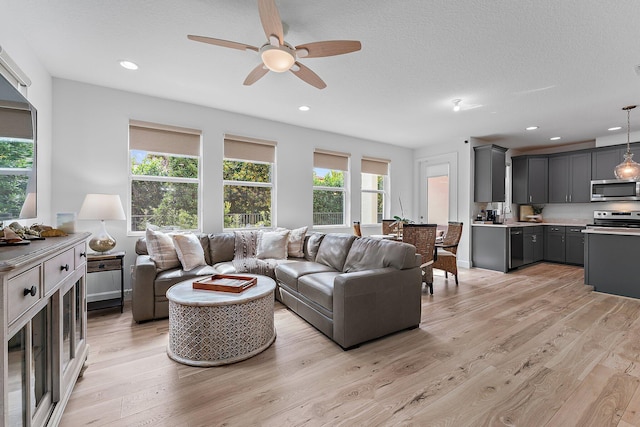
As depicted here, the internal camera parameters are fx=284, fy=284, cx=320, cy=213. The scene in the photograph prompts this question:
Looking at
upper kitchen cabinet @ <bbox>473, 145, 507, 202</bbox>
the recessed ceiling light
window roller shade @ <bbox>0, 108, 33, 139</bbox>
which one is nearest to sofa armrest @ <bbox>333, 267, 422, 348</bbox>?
window roller shade @ <bbox>0, 108, 33, 139</bbox>

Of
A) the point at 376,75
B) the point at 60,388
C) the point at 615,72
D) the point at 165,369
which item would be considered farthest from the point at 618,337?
the point at 60,388

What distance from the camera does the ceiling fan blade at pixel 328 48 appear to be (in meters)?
1.99

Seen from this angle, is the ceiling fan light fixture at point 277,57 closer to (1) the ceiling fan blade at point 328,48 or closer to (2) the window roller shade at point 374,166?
(1) the ceiling fan blade at point 328,48

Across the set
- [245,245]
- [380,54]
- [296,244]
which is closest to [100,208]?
[245,245]

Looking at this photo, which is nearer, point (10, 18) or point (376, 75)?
point (10, 18)

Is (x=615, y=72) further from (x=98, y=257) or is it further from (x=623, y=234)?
(x=98, y=257)

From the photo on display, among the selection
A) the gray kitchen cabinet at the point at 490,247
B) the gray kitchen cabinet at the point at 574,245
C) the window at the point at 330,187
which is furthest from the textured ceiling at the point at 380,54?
the gray kitchen cabinet at the point at 574,245

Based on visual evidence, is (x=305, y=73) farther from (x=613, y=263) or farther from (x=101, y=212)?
(x=613, y=263)

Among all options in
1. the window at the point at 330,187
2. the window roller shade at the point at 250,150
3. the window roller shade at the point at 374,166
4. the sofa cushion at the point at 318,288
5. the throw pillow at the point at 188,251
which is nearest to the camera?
the sofa cushion at the point at 318,288

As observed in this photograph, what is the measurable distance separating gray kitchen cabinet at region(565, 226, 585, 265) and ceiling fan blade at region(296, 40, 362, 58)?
6.45m

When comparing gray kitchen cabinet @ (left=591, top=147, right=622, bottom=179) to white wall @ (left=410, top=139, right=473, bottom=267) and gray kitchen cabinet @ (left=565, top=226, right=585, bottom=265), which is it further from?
white wall @ (left=410, top=139, right=473, bottom=267)

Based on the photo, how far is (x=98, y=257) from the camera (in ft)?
9.89

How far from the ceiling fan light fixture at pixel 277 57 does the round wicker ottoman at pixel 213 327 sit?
1813 mm

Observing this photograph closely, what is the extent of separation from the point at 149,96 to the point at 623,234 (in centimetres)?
654
